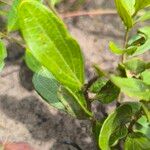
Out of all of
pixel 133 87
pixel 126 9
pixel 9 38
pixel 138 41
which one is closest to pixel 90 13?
pixel 9 38

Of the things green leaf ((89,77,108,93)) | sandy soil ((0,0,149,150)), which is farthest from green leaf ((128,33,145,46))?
sandy soil ((0,0,149,150))

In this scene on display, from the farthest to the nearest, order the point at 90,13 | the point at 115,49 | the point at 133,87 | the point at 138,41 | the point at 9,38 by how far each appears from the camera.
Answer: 1. the point at 90,13
2. the point at 9,38
3. the point at 138,41
4. the point at 115,49
5. the point at 133,87

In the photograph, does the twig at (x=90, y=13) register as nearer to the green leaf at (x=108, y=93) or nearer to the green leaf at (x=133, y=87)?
the green leaf at (x=108, y=93)

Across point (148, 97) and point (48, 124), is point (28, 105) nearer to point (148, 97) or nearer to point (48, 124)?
point (48, 124)

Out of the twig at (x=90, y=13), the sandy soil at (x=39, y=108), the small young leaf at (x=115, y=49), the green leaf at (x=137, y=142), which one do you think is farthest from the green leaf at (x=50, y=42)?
the twig at (x=90, y=13)

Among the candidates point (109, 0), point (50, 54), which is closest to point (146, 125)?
point (50, 54)

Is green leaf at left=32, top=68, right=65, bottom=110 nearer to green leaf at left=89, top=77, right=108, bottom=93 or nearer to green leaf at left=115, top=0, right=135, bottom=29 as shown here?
green leaf at left=89, top=77, right=108, bottom=93

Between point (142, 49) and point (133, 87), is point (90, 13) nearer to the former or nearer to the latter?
point (142, 49)
